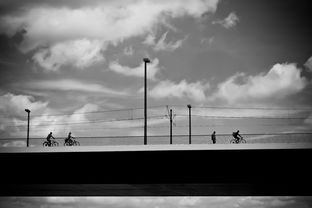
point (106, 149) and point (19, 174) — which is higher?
point (106, 149)

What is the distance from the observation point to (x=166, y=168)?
26.0 m

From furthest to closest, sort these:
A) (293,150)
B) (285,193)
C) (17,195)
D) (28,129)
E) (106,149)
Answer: (28,129) < (17,195) < (285,193) < (106,149) < (293,150)

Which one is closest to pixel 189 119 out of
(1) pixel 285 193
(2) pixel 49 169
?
(1) pixel 285 193

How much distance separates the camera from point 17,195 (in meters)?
34.7

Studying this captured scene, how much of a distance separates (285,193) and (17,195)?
70.6ft

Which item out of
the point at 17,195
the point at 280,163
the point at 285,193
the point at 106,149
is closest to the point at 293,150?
the point at 280,163

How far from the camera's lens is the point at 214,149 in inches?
950

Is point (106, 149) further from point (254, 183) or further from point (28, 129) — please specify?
point (28, 129)

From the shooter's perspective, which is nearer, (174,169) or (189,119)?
(174,169)

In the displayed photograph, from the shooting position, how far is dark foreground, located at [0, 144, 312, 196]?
80.7 feet

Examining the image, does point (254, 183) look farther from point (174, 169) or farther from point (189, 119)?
point (189, 119)

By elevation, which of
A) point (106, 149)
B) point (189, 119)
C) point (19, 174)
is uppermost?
point (189, 119)

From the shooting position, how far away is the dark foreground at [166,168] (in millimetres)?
24609

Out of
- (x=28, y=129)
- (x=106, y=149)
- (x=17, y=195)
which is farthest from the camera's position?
(x=28, y=129)
